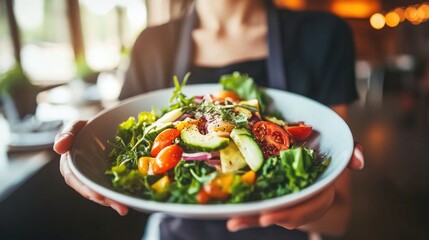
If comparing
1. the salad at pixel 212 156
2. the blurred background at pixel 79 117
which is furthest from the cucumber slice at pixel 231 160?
the blurred background at pixel 79 117

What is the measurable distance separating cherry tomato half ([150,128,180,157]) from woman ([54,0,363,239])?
330 millimetres

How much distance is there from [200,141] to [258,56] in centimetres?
50

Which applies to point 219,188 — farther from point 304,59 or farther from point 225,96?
point 304,59

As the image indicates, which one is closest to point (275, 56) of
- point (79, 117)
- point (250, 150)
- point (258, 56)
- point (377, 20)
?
point (258, 56)

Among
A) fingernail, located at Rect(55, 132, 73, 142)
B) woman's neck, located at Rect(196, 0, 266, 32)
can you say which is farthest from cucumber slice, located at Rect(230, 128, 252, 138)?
woman's neck, located at Rect(196, 0, 266, 32)

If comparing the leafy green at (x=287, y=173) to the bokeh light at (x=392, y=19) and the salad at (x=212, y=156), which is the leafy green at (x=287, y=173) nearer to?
the salad at (x=212, y=156)

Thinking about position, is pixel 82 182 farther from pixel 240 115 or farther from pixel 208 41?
pixel 208 41

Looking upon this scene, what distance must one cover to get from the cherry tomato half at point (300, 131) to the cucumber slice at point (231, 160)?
5.2 inches

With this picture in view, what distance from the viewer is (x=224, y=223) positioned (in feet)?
2.72

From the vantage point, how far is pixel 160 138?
55 cm

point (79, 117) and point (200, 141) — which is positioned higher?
point (200, 141)

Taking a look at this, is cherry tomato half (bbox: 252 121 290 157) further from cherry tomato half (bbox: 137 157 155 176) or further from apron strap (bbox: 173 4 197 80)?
apron strap (bbox: 173 4 197 80)


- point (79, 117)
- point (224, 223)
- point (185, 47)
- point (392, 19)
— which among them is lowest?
point (392, 19)

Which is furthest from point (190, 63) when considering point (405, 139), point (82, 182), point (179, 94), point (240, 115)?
point (405, 139)
